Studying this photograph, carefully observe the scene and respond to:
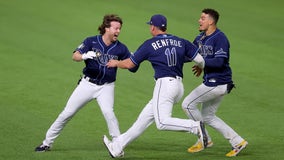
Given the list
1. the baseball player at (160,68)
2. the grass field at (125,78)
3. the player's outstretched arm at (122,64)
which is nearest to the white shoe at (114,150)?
the baseball player at (160,68)

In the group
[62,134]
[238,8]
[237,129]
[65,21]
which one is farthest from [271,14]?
[62,134]

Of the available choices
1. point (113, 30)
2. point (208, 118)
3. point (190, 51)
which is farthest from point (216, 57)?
point (113, 30)

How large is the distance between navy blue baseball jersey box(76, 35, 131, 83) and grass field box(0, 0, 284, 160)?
1155mm

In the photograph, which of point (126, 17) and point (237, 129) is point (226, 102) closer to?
point (237, 129)

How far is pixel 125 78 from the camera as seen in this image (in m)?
17.0

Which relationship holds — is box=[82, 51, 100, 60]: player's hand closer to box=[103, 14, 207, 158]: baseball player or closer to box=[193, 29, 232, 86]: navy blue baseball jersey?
box=[103, 14, 207, 158]: baseball player

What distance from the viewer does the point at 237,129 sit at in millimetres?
12984

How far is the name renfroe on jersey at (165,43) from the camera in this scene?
10453mm

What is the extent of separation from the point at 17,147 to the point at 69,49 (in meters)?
7.87

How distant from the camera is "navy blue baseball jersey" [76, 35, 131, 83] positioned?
1120 cm

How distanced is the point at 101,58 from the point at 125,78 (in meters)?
5.77

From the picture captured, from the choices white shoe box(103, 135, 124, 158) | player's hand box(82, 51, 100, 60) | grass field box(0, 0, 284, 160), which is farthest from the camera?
grass field box(0, 0, 284, 160)

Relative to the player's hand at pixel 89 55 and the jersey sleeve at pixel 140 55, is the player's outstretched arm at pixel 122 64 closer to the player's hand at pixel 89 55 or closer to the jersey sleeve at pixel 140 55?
the jersey sleeve at pixel 140 55

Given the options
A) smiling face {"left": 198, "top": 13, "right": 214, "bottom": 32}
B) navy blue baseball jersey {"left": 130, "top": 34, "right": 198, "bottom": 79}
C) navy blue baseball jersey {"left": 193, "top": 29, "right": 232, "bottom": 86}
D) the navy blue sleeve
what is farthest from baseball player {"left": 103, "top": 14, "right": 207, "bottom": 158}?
smiling face {"left": 198, "top": 13, "right": 214, "bottom": 32}
